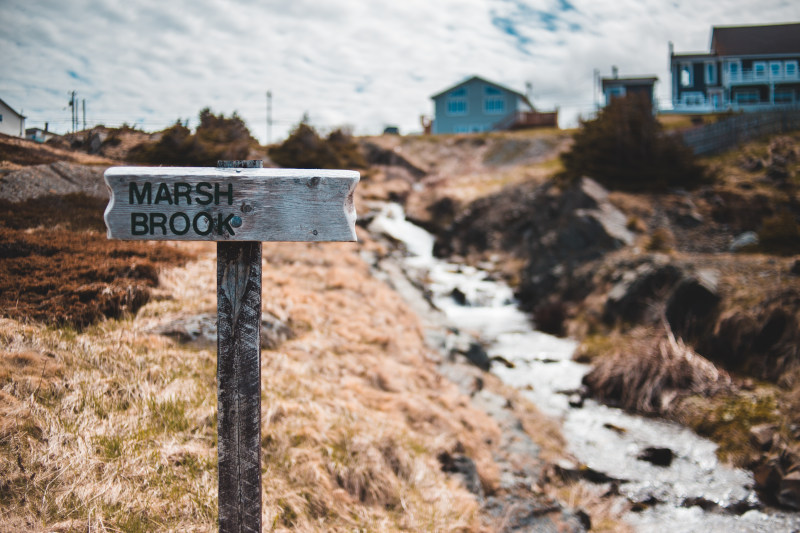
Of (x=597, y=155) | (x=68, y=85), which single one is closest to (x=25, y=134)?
(x=68, y=85)

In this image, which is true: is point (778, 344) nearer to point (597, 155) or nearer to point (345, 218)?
point (345, 218)

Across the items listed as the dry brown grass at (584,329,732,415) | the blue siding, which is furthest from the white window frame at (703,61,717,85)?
the dry brown grass at (584,329,732,415)

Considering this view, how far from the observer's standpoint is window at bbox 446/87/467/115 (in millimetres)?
54219

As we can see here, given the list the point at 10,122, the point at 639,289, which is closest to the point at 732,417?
the point at 639,289

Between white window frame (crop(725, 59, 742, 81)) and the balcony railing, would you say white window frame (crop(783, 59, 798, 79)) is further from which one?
white window frame (crop(725, 59, 742, 81))

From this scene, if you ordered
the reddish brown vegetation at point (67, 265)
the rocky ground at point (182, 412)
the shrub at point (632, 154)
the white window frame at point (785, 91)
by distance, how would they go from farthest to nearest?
1. the white window frame at point (785, 91)
2. the shrub at point (632, 154)
3. the reddish brown vegetation at point (67, 265)
4. the rocky ground at point (182, 412)

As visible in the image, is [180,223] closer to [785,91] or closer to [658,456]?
[658,456]

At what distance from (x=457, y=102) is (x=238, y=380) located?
54.3 m

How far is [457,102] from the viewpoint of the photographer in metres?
54.5

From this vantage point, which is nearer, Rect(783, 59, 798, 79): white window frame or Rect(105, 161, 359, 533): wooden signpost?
Rect(105, 161, 359, 533): wooden signpost

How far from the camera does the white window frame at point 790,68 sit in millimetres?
40844

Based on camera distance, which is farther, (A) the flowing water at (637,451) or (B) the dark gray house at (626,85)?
(B) the dark gray house at (626,85)

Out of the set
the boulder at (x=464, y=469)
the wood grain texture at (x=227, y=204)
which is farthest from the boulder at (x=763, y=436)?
the wood grain texture at (x=227, y=204)

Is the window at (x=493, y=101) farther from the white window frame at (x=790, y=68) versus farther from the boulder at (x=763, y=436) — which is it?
the boulder at (x=763, y=436)
